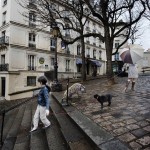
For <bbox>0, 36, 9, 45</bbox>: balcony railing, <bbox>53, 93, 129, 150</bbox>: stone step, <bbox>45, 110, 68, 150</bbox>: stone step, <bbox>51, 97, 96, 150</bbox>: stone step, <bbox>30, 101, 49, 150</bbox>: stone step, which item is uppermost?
<bbox>0, 36, 9, 45</bbox>: balcony railing

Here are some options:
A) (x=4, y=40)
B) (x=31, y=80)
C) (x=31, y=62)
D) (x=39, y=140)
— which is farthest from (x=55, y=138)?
(x=31, y=62)

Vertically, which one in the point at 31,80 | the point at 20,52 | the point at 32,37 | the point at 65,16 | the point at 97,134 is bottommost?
the point at 97,134

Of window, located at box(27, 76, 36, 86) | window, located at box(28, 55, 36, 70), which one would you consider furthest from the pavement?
window, located at box(28, 55, 36, 70)

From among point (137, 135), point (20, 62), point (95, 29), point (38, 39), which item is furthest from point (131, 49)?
point (95, 29)

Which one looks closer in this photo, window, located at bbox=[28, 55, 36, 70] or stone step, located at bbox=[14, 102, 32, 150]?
stone step, located at bbox=[14, 102, 32, 150]

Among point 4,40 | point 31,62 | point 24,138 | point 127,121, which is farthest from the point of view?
point 31,62

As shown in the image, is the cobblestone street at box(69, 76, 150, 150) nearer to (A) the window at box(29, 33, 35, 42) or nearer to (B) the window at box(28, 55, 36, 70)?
(B) the window at box(28, 55, 36, 70)

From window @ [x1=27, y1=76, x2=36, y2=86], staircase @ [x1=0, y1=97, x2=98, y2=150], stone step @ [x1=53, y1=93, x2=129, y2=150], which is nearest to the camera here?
stone step @ [x1=53, y1=93, x2=129, y2=150]

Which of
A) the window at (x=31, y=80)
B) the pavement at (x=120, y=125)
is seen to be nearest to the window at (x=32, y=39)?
the window at (x=31, y=80)

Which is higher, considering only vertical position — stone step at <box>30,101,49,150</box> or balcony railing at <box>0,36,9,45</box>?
balcony railing at <box>0,36,9,45</box>

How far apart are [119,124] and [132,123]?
34cm

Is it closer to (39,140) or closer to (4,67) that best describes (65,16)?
(4,67)

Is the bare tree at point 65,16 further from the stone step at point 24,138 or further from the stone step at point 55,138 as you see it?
the stone step at point 55,138

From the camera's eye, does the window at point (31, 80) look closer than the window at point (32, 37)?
Yes
